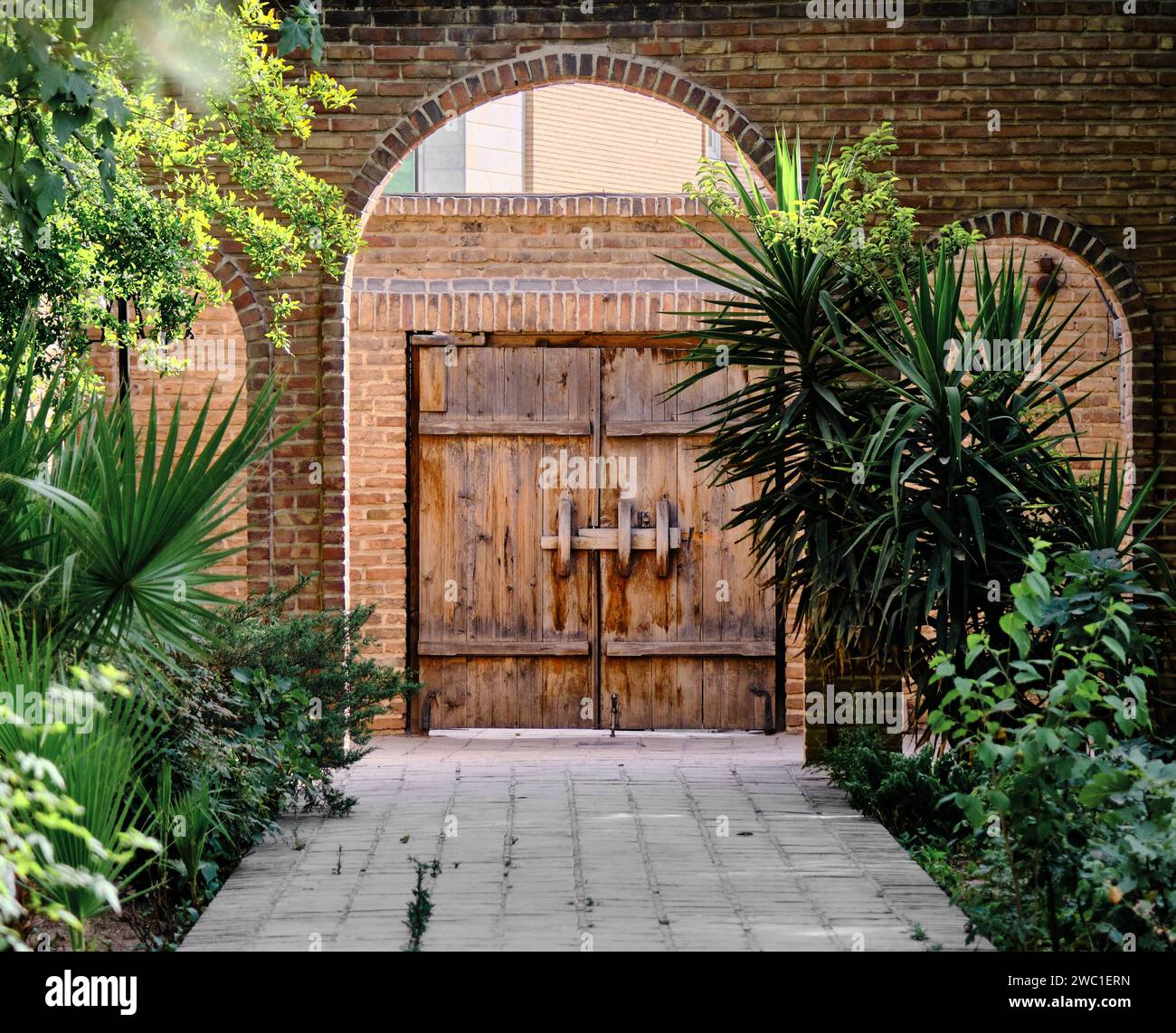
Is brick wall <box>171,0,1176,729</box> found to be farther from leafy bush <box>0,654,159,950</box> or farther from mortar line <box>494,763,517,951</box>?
leafy bush <box>0,654,159,950</box>

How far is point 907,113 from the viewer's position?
7.55 m

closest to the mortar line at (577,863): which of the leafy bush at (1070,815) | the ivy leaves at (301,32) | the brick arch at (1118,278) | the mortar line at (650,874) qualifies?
the mortar line at (650,874)

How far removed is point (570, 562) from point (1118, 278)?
3.54 m

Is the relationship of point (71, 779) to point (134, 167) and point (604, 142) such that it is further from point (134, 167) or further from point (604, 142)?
point (604, 142)

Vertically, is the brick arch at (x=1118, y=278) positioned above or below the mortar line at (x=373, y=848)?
above

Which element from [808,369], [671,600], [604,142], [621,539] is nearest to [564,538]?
[621,539]

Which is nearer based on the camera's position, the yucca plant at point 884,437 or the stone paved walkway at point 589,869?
the stone paved walkway at point 589,869

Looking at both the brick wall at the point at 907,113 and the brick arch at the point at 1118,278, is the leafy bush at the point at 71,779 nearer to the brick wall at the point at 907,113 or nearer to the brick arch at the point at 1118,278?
the brick wall at the point at 907,113

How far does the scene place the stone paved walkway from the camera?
4242mm

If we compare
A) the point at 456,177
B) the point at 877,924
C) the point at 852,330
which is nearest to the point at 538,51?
the point at 852,330

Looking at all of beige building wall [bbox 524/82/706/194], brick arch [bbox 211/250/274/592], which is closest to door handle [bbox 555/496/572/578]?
brick arch [bbox 211/250/274/592]

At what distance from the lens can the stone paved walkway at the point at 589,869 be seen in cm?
424

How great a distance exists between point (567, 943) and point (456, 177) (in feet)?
44.3
